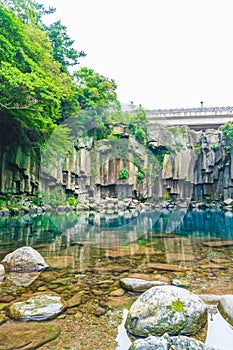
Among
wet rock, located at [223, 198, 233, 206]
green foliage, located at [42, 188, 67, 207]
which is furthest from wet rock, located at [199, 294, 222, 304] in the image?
wet rock, located at [223, 198, 233, 206]

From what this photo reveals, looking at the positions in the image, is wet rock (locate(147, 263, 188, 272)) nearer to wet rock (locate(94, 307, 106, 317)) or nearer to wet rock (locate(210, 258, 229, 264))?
wet rock (locate(210, 258, 229, 264))

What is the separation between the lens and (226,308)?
2279 millimetres

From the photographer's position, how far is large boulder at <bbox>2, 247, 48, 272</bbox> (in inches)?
142

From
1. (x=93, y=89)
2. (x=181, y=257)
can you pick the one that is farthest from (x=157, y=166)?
(x=181, y=257)

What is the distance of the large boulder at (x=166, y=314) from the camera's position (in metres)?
2.00

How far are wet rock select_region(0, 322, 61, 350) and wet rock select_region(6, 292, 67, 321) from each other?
88 millimetres

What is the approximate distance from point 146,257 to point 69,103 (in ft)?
51.7

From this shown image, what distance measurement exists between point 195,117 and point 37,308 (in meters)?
28.5

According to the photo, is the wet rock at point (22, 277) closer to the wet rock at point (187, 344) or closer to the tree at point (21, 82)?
the wet rock at point (187, 344)

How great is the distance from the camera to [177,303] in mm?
2129

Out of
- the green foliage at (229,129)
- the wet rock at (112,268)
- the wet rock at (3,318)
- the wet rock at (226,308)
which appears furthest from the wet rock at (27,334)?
the green foliage at (229,129)

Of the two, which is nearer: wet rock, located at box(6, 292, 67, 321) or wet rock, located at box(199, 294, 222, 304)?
wet rock, located at box(6, 292, 67, 321)

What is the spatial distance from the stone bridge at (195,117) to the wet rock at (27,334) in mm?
26834

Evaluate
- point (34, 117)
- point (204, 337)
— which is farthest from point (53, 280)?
point (34, 117)
